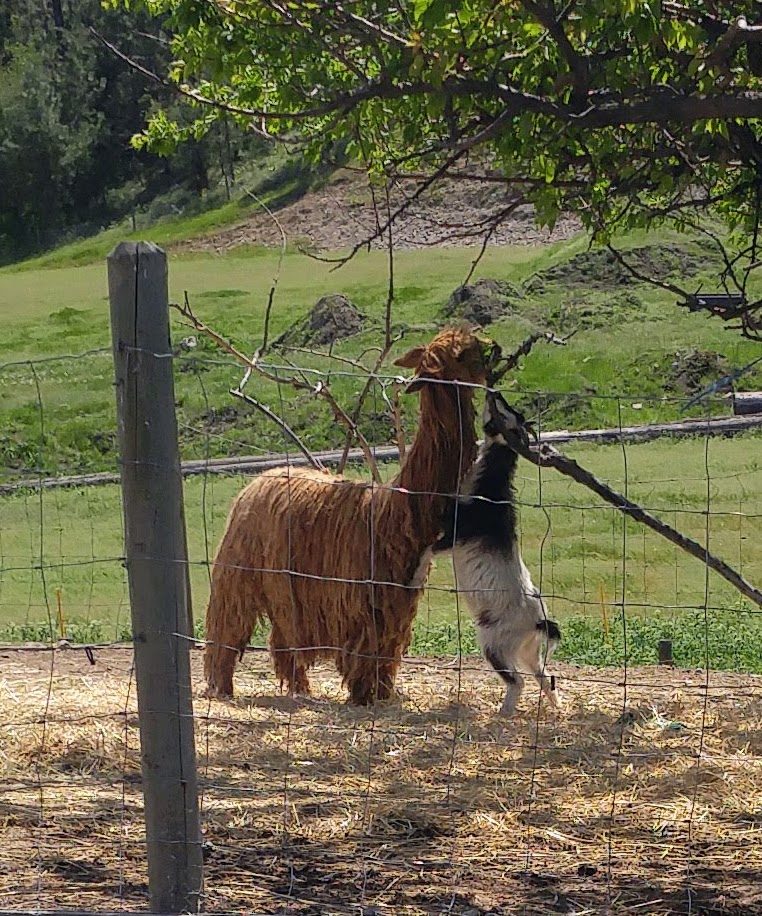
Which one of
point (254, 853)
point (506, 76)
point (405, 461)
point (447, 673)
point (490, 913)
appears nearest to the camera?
point (490, 913)

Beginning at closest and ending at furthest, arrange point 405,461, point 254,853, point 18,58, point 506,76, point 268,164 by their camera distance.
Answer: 1. point 254,853
2. point 506,76
3. point 405,461
4. point 268,164
5. point 18,58

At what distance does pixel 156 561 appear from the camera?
4.14 meters

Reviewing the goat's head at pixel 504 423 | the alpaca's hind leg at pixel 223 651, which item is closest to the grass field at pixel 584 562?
the alpaca's hind leg at pixel 223 651

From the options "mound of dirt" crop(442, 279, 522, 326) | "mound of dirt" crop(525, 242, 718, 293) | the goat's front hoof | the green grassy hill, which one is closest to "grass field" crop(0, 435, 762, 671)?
the green grassy hill

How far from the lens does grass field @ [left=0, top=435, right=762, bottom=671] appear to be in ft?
31.3

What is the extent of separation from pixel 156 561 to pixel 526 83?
2832mm

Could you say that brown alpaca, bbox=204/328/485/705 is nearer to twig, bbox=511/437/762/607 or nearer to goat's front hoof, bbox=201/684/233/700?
goat's front hoof, bbox=201/684/233/700

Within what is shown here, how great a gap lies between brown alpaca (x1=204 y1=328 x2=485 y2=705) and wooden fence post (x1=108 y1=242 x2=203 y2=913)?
2.54 meters

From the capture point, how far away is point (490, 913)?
4.42 meters

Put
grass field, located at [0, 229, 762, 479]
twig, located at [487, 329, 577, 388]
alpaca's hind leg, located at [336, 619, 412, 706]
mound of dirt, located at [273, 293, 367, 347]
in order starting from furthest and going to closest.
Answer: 1. mound of dirt, located at [273, 293, 367, 347]
2. grass field, located at [0, 229, 762, 479]
3. alpaca's hind leg, located at [336, 619, 412, 706]
4. twig, located at [487, 329, 577, 388]

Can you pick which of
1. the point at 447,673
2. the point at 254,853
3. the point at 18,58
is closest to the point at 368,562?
the point at 447,673

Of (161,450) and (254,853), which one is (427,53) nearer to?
(161,450)

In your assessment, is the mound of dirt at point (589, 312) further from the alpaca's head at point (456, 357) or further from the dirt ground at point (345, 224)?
the alpaca's head at point (456, 357)

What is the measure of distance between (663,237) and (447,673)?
21.6 metres
